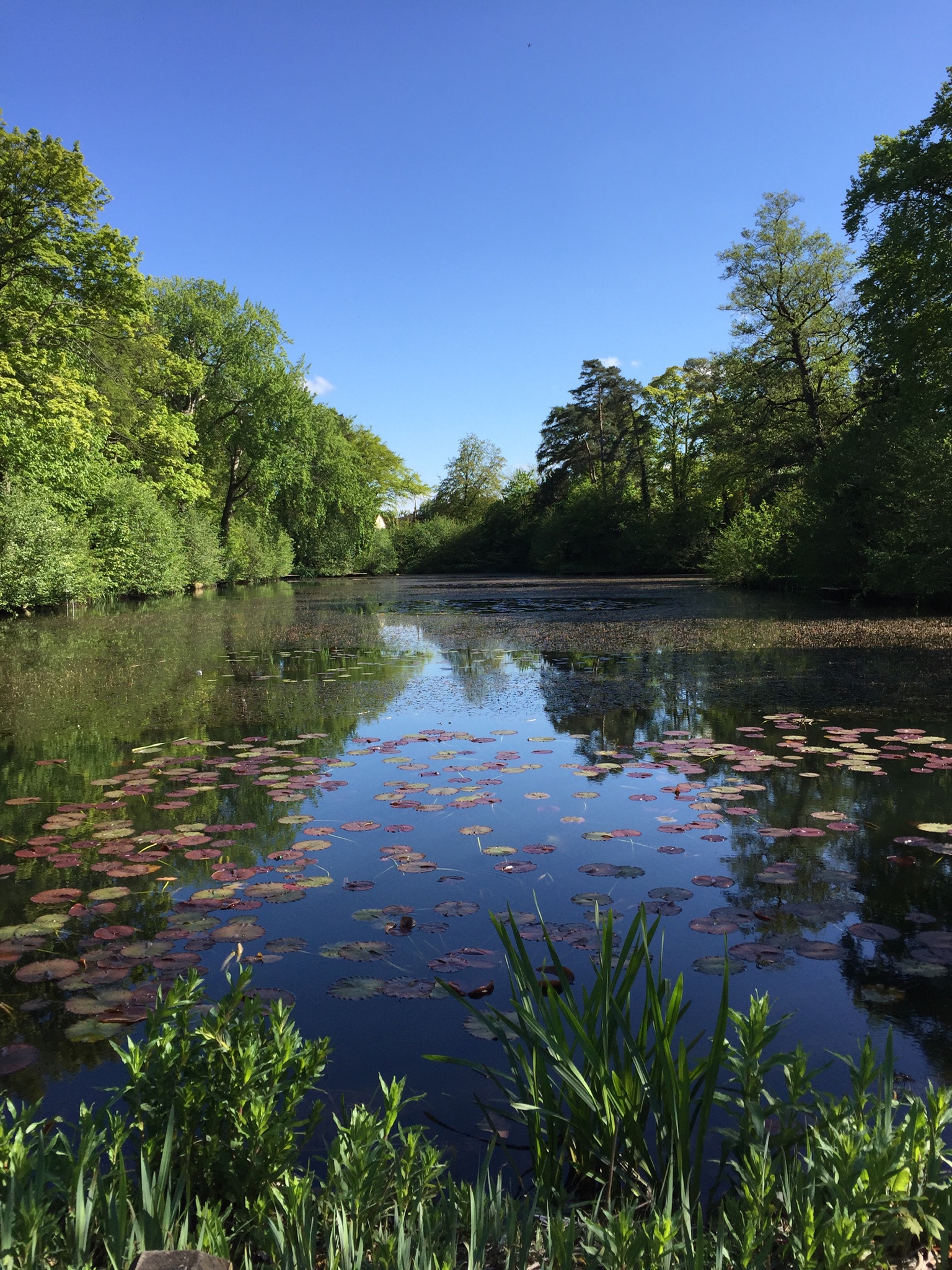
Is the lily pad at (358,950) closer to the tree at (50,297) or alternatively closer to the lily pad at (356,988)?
the lily pad at (356,988)

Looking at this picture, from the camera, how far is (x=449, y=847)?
158 inches

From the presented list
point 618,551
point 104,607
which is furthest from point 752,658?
point 618,551

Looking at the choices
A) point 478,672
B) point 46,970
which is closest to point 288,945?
point 46,970

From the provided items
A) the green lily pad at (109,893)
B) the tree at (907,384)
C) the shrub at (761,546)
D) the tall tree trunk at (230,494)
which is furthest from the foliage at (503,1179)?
the tall tree trunk at (230,494)

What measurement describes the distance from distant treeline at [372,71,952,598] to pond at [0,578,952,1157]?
909 centimetres

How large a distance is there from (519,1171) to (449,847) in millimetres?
2181

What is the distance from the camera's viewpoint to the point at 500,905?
10.7 ft

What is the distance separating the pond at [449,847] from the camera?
2512 mm

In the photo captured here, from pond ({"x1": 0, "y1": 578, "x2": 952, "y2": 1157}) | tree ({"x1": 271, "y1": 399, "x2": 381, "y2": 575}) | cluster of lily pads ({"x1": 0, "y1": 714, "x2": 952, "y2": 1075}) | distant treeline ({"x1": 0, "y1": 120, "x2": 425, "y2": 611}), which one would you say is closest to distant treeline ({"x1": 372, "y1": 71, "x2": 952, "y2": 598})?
tree ({"x1": 271, "y1": 399, "x2": 381, "y2": 575})

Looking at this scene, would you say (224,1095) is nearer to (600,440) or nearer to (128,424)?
(128,424)

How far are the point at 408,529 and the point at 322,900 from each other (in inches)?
2409

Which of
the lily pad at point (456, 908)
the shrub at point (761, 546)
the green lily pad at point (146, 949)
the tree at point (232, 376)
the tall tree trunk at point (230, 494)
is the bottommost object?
the lily pad at point (456, 908)

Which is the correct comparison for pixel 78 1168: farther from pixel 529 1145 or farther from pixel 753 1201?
pixel 753 1201

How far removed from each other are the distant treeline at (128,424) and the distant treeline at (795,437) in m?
14.8
